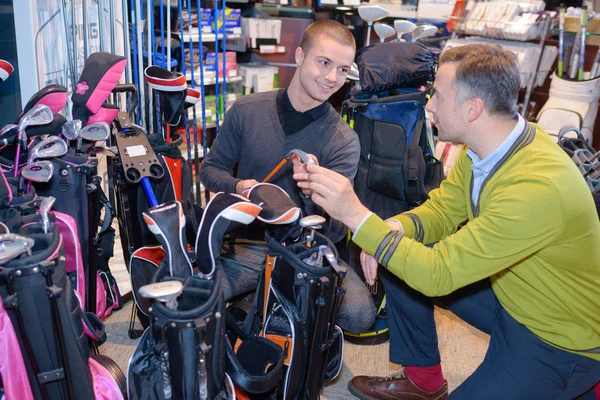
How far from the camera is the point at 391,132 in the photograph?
270cm

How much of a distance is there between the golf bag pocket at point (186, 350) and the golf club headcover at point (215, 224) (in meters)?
0.05

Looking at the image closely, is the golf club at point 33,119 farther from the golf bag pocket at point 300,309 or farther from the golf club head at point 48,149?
the golf bag pocket at point 300,309

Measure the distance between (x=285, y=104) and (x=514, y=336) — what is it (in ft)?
4.20

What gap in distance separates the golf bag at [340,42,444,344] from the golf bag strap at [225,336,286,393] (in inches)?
40.5

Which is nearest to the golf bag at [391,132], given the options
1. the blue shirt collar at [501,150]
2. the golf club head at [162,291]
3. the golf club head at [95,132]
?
the blue shirt collar at [501,150]

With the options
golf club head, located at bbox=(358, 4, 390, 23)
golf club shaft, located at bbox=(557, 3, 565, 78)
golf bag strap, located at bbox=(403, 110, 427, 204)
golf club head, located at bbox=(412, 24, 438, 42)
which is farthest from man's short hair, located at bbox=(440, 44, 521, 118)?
golf club shaft, located at bbox=(557, 3, 565, 78)

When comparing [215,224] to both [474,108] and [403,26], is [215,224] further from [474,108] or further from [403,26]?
[403,26]

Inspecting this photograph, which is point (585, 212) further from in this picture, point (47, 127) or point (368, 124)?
point (47, 127)

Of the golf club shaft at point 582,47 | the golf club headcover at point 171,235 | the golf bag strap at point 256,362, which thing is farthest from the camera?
the golf club shaft at point 582,47

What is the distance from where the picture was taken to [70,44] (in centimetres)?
281

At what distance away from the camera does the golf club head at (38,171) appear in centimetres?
172

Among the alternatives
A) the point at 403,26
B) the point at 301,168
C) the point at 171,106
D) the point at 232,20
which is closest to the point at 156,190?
the point at 171,106

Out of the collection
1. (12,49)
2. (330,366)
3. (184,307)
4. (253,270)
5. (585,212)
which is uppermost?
(12,49)

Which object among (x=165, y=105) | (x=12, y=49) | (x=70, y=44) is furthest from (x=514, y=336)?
(x=12, y=49)
